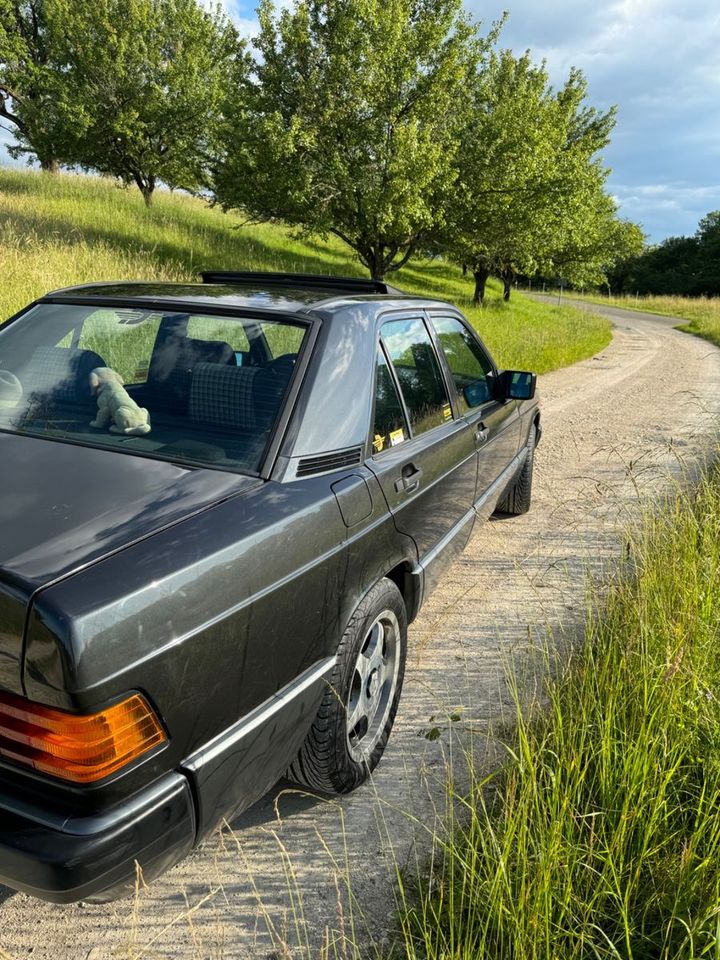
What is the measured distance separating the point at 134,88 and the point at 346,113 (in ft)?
40.3

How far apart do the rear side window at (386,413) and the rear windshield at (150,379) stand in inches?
16.5

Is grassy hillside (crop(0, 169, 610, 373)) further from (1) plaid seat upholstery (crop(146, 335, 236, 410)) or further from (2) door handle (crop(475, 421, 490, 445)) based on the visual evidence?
(2) door handle (crop(475, 421, 490, 445))

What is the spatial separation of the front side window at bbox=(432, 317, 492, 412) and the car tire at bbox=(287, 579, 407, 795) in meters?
1.54

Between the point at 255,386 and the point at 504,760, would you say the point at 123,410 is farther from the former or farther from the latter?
the point at 504,760

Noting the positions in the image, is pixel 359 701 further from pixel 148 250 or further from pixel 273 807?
pixel 148 250

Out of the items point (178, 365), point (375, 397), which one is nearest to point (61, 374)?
point (178, 365)

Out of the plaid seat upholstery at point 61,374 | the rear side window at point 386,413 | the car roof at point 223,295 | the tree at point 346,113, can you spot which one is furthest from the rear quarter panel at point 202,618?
the tree at point 346,113

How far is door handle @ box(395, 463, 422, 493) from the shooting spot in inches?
102

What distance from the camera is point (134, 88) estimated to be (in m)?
22.5

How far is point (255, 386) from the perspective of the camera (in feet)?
7.39

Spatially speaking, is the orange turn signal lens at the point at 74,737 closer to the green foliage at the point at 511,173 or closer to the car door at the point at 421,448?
the car door at the point at 421,448

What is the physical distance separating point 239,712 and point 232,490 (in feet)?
1.98

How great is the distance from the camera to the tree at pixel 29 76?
2255 centimetres

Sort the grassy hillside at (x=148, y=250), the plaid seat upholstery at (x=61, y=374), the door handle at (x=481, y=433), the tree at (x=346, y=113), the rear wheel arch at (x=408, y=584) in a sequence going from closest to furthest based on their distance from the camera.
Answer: the plaid seat upholstery at (x=61, y=374) < the rear wheel arch at (x=408, y=584) < the door handle at (x=481, y=433) < the grassy hillside at (x=148, y=250) < the tree at (x=346, y=113)
